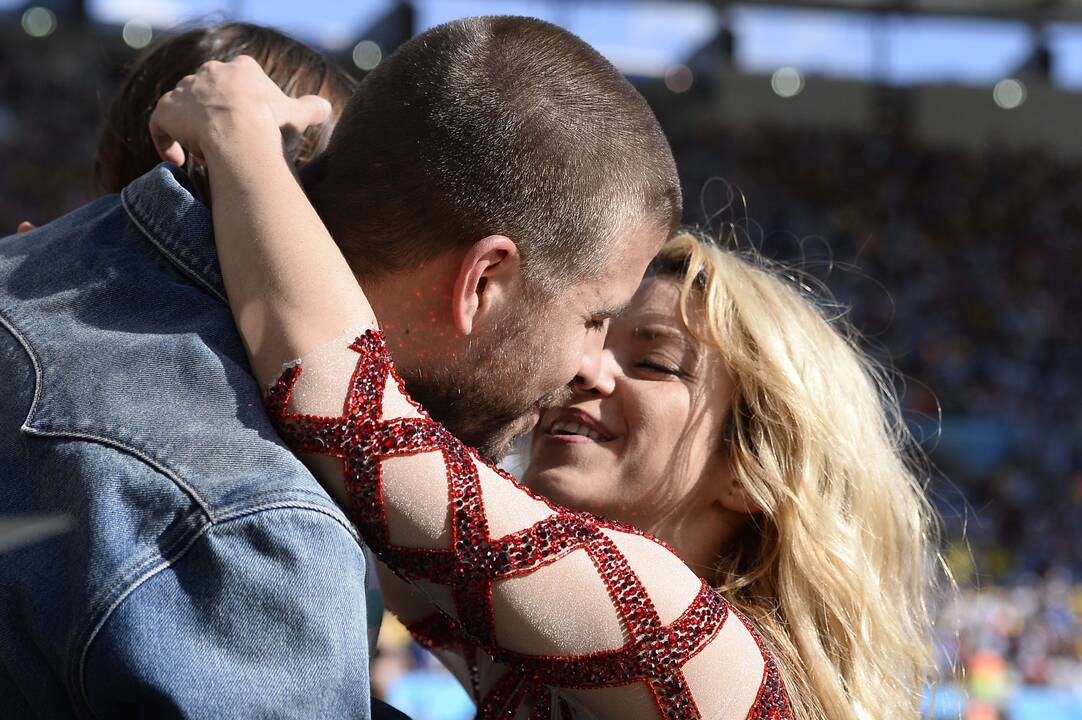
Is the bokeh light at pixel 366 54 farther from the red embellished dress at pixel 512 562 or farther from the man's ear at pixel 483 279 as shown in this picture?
the red embellished dress at pixel 512 562

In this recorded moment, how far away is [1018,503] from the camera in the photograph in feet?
44.9

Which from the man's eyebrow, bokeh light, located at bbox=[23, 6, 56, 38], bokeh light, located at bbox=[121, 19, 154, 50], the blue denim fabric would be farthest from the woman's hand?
bokeh light, located at bbox=[23, 6, 56, 38]

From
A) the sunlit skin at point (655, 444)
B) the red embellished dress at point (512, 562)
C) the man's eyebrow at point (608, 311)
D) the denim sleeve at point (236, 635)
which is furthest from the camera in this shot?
the sunlit skin at point (655, 444)

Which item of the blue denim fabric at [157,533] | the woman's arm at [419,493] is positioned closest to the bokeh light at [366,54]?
the woman's arm at [419,493]

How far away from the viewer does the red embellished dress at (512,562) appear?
1085 mm

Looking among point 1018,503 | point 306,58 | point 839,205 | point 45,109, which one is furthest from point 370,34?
point 306,58

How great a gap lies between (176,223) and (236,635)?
47 centimetres

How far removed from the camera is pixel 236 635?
3.00 ft

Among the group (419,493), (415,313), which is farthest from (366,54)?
(419,493)

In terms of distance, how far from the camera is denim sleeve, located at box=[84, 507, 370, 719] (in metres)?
0.90

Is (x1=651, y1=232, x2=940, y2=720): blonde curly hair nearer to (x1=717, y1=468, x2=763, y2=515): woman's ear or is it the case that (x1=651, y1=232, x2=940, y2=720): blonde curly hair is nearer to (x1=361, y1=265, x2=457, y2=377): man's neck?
(x1=717, y1=468, x2=763, y2=515): woman's ear

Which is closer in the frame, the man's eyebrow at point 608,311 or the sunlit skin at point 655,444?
the man's eyebrow at point 608,311

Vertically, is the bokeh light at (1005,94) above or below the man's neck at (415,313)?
below

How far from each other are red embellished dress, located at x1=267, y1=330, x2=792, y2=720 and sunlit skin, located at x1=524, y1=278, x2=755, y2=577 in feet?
1.87
